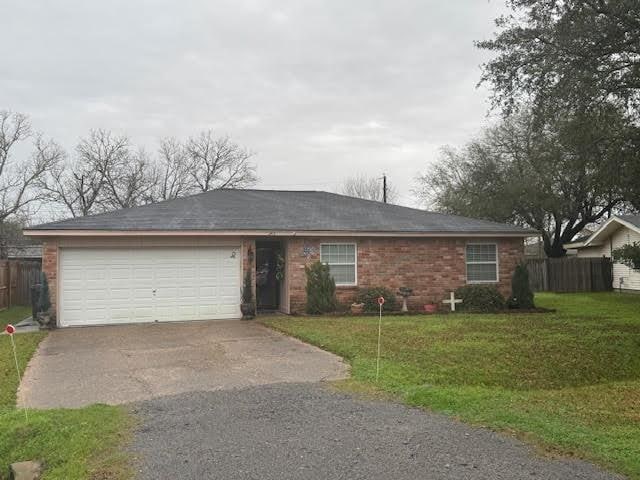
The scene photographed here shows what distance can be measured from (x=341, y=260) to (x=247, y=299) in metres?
3.11

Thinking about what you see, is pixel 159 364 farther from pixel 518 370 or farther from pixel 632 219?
pixel 632 219

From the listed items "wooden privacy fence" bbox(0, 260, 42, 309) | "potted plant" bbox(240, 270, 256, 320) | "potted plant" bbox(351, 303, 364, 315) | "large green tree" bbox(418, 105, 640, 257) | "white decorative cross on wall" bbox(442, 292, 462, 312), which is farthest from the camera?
"large green tree" bbox(418, 105, 640, 257)

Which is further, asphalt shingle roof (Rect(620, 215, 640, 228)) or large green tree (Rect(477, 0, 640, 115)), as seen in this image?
asphalt shingle roof (Rect(620, 215, 640, 228))

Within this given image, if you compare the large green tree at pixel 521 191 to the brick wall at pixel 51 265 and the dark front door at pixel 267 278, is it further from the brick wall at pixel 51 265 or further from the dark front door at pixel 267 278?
the brick wall at pixel 51 265

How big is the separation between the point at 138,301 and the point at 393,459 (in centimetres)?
1247

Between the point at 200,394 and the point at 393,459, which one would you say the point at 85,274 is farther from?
the point at 393,459

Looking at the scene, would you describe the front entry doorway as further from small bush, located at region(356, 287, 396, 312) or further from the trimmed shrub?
the trimmed shrub

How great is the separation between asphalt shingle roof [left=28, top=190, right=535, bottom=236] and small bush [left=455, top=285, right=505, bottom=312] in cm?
179

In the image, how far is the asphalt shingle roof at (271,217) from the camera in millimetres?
16219

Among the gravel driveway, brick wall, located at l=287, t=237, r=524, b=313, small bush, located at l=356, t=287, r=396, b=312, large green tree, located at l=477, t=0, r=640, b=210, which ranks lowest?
the gravel driveway

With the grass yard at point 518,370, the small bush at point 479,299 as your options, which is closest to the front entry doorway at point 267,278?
the grass yard at point 518,370

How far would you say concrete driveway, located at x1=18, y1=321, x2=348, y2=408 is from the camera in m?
7.72

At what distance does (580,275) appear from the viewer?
94.8 ft

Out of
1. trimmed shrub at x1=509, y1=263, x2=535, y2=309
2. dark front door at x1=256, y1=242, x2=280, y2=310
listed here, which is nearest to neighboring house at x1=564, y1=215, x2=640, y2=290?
trimmed shrub at x1=509, y1=263, x2=535, y2=309
